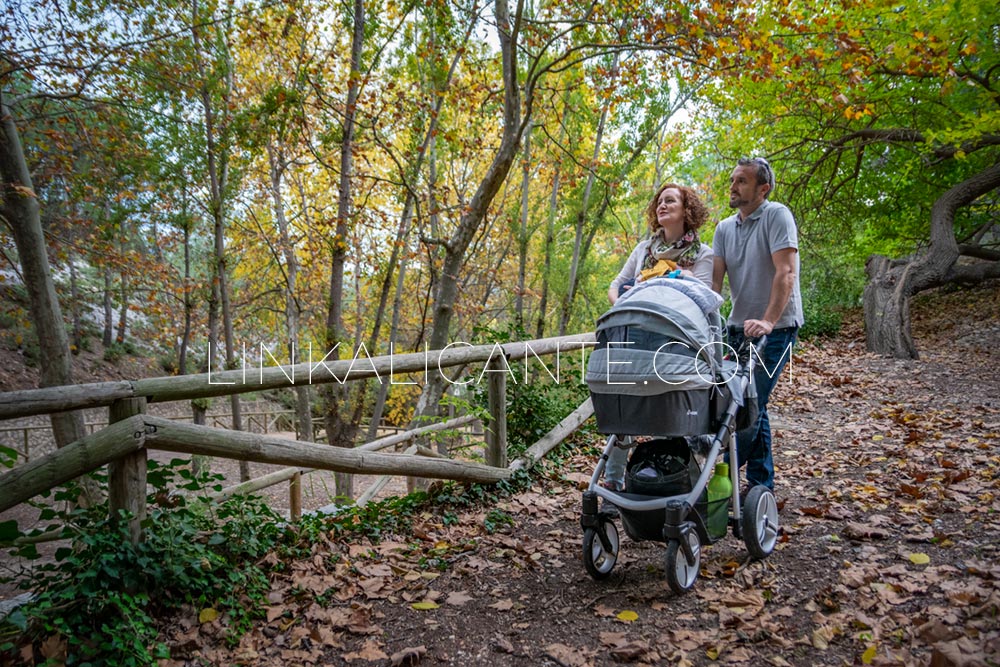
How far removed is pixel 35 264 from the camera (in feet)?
18.2

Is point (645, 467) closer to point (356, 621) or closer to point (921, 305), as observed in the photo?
point (356, 621)

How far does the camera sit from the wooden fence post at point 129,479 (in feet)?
8.46

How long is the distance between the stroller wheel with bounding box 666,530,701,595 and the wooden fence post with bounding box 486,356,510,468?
208 cm

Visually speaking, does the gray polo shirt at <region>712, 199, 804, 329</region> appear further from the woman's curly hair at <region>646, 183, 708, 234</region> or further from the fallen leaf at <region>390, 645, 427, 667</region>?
the fallen leaf at <region>390, 645, 427, 667</region>

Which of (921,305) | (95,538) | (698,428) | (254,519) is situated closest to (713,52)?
(698,428)

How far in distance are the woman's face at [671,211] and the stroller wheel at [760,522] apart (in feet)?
5.20

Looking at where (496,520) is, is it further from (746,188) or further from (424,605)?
(746,188)

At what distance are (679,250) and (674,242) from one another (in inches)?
3.5

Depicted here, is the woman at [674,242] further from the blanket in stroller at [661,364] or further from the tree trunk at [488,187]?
the tree trunk at [488,187]

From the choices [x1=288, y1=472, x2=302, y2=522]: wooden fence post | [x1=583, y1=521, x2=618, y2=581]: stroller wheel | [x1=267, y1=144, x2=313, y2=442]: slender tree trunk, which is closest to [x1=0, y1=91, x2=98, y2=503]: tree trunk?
[x1=288, y1=472, x2=302, y2=522]: wooden fence post

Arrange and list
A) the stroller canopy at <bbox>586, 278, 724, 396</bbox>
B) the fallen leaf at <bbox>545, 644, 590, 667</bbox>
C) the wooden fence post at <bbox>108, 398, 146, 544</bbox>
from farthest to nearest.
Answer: the stroller canopy at <bbox>586, 278, 724, 396</bbox> → the wooden fence post at <bbox>108, 398, 146, 544</bbox> → the fallen leaf at <bbox>545, 644, 590, 667</bbox>

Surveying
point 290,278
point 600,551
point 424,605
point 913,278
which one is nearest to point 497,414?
point 600,551

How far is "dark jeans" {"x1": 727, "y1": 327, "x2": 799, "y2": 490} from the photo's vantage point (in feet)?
11.1

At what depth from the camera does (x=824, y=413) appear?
6750 mm
